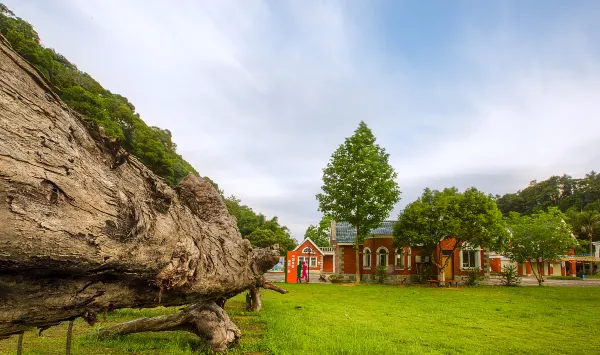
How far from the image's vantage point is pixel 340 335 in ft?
24.7

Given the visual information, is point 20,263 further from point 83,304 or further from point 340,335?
point 340,335

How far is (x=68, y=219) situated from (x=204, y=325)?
15.8 feet

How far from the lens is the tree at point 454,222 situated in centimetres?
2472

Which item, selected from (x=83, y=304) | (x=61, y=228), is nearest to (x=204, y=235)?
(x=83, y=304)

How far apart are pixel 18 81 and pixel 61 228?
3.02ft

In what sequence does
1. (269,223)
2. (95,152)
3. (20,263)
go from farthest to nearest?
(269,223) → (95,152) → (20,263)

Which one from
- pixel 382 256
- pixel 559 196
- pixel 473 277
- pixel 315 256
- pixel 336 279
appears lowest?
pixel 336 279

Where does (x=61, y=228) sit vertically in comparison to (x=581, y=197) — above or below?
below

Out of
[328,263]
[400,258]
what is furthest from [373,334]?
[328,263]

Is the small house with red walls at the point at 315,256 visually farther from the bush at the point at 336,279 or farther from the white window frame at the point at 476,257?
the white window frame at the point at 476,257

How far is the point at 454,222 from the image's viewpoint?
2453 cm

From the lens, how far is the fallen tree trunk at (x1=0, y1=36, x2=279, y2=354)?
1884 mm

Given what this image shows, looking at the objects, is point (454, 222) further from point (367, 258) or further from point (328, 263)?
point (328, 263)

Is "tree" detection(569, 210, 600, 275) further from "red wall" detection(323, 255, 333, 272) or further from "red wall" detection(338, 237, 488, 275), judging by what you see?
"red wall" detection(338, 237, 488, 275)
